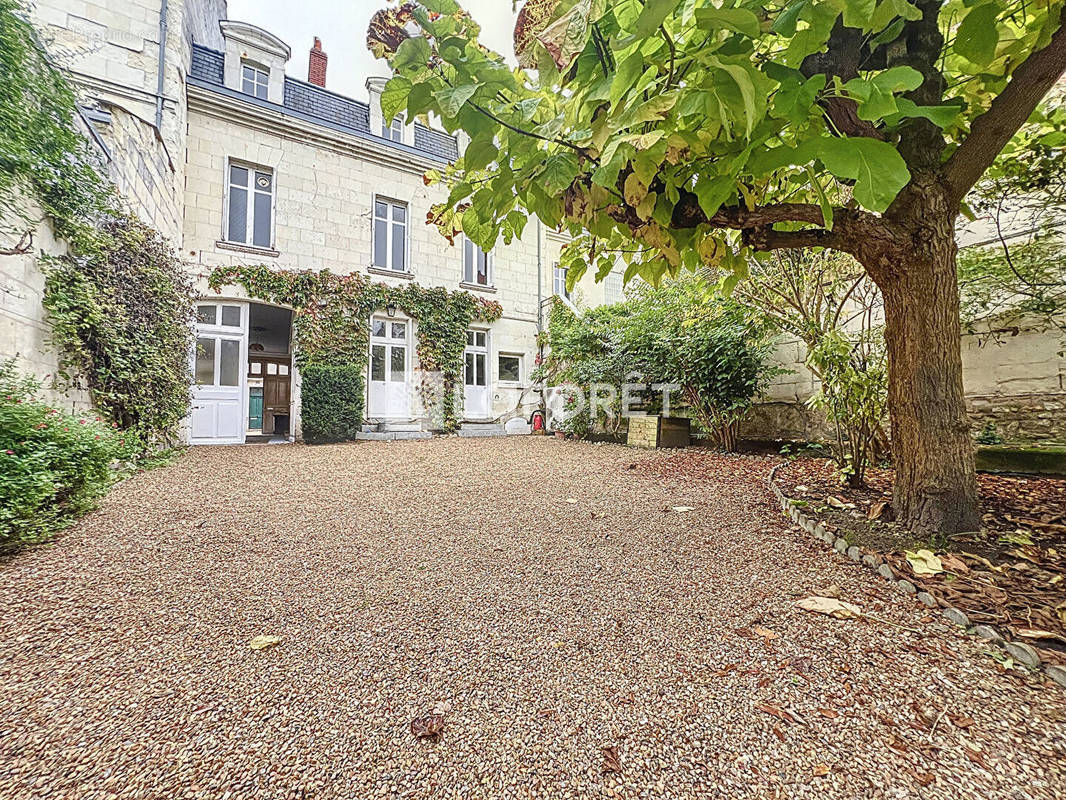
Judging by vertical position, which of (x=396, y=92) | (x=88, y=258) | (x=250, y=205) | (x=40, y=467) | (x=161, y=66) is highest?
(x=161, y=66)

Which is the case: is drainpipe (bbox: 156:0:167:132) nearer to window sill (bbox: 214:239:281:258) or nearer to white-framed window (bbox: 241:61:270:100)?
window sill (bbox: 214:239:281:258)

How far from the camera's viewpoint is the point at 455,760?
939mm

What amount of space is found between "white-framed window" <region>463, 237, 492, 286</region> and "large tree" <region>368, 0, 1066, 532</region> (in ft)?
27.9

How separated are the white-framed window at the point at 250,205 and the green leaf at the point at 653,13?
9016mm

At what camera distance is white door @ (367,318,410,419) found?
28.8 ft

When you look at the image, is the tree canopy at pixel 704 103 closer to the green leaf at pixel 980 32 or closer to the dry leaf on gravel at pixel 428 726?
the green leaf at pixel 980 32

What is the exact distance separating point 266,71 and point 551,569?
1108 cm

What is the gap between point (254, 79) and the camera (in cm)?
839

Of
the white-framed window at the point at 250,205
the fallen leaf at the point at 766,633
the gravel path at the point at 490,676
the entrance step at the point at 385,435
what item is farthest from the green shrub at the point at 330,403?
the fallen leaf at the point at 766,633

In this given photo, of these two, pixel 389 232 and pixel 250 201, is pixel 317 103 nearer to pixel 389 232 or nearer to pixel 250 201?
pixel 250 201

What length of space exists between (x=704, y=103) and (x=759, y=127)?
1.19ft

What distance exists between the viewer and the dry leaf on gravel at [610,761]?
0.92 metres

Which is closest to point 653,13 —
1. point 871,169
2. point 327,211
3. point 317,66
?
point 871,169

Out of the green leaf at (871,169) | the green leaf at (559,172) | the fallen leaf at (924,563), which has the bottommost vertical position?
the fallen leaf at (924,563)
